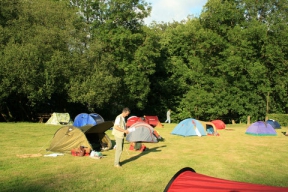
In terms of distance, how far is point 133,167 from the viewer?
10039mm

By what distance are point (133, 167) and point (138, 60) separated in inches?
895

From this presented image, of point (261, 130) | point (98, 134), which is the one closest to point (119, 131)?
point (98, 134)

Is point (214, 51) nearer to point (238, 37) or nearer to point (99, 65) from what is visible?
point (238, 37)

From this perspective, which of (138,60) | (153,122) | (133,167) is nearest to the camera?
(133,167)

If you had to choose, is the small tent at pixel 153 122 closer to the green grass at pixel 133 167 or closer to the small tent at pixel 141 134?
the small tent at pixel 141 134

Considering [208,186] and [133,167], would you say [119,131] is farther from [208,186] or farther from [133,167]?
[208,186]

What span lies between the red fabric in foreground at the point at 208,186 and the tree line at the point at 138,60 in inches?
865

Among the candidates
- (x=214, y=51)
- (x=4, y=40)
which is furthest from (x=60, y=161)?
(x=214, y=51)

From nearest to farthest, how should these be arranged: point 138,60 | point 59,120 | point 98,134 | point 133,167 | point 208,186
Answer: point 208,186 → point 133,167 → point 98,134 → point 59,120 → point 138,60

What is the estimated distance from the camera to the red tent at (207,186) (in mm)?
4250

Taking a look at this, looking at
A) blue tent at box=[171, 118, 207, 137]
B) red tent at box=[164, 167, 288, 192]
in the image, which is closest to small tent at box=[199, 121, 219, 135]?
blue tent at box=[171, 118, 207, 137]

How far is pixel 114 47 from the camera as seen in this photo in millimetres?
32312

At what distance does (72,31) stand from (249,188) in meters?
26.1

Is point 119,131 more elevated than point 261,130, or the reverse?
point 119,131
